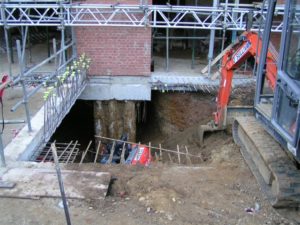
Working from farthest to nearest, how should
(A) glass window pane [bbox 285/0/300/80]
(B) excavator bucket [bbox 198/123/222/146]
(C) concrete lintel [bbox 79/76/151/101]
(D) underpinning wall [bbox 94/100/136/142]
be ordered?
(D) underpinning wall [bbox 94/100/136/142] < (C) concrete lintel [bbox 79/76/151/101] < (B) excavator bucket [bbox 198/123/222/146] < (A) glass window pane [bbox 285/0/300/80]

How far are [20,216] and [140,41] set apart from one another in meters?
6.39

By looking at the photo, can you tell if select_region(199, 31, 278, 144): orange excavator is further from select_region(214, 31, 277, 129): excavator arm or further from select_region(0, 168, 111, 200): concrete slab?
select_region(0, 168, 111, 200): concrete slab

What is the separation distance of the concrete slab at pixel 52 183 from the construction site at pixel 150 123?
0.02m

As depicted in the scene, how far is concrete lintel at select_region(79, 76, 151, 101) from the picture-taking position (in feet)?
33.8

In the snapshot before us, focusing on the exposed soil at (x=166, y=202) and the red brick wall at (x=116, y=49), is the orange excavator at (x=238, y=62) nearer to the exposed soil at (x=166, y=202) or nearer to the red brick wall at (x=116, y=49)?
the exposed soil at (x=166, y=202)

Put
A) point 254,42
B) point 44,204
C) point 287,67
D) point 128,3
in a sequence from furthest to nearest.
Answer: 1. point 128,3
2. point 254,42
3. point 44,204
4. point 287,67

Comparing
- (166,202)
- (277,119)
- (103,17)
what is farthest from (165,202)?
(103,17)

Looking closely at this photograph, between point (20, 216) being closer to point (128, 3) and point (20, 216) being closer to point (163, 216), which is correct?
point (163, 216)

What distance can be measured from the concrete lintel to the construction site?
0.09ft

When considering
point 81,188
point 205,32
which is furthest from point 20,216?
point 205,32

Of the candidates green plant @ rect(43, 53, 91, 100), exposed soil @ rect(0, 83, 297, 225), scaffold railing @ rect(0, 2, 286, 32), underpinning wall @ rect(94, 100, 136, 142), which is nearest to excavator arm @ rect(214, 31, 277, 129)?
exposed soil @ rect(0, 83, 297, 225)

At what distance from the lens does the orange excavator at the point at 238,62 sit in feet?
19.0

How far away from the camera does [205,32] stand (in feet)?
43.5

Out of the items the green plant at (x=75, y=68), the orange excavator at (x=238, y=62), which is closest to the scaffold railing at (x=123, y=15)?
the green plant at (x=75, y=68)
